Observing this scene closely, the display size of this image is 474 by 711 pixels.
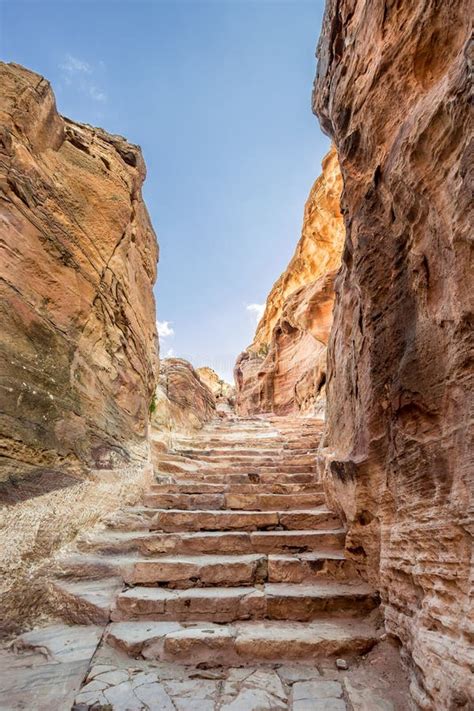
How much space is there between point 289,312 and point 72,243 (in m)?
13.2

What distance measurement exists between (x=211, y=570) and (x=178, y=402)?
699cm

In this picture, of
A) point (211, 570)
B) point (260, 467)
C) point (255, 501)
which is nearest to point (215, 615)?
point (211, 570)

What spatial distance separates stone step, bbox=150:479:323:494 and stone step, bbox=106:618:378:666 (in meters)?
2.30

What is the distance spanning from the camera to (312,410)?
501 inches

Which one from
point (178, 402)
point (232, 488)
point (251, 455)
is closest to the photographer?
point (232, 488)

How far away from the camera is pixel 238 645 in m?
2.59

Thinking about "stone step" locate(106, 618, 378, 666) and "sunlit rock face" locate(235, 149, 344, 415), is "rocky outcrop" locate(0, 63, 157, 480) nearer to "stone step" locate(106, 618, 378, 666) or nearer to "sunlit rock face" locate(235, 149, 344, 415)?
"stone step" locate(106, 618, 378, 666)

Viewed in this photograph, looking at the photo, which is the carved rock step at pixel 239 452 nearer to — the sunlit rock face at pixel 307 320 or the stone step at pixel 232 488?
the stone step at pixel 232 488

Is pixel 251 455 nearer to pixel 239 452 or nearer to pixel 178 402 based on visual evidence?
pixel 239 452

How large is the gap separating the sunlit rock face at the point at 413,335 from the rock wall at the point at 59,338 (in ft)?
9.38

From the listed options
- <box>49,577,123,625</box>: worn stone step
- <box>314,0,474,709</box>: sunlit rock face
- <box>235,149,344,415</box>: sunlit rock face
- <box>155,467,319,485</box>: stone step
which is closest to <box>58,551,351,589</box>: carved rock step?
<box>49,577,123,625</box>: worn stone step

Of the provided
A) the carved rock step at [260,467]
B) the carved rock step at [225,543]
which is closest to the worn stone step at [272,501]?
the carved rock step at [225,543]

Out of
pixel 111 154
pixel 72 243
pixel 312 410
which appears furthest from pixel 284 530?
pixel 312 410

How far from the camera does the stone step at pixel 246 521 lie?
408 cm
